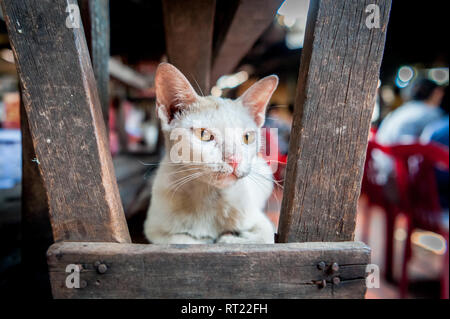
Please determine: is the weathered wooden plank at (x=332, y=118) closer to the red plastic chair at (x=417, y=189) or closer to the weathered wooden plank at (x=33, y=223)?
the weathered wooden plank at (x=33, y=223)

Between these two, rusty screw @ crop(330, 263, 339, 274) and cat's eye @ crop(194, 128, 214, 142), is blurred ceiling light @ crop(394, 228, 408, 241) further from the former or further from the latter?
cat's eye @ crop(194, 128, 214, 142)

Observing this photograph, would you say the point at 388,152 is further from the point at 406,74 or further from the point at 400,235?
the point at 406,74

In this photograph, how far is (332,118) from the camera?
82 cm

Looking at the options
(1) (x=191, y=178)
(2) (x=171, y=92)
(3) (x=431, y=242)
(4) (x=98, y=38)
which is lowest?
(3) (x=431, y=242)

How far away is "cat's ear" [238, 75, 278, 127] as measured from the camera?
1240mm

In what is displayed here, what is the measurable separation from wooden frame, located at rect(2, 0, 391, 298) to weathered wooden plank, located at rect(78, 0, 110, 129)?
0.57 m

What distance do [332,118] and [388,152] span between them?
2.05 metres

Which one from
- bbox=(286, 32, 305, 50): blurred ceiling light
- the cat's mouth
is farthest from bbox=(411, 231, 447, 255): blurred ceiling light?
the cat's mouth

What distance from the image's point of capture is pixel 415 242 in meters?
3.95

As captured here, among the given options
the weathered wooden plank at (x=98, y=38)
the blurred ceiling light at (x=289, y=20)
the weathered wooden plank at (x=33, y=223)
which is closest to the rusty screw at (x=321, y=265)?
the weathered wooden plank at (x=98, y=38)

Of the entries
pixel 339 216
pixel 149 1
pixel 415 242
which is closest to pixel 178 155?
pixel 339 216

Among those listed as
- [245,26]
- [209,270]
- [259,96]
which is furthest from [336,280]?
[245,26]

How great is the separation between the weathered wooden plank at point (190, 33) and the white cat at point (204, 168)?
0.31 metres
